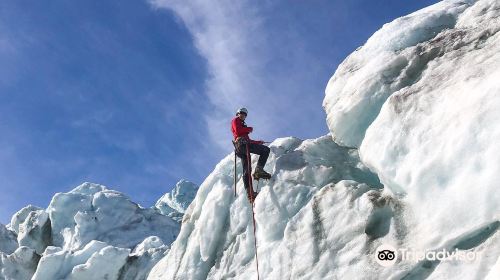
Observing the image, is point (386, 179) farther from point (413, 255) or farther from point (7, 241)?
point (7, 241)

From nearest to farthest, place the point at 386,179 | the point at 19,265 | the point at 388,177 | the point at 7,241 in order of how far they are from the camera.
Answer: the point at 388,177, the point at 386,179, the point at 19,265, the point at 7,241

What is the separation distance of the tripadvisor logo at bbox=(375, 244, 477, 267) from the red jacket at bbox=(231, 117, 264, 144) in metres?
4.97

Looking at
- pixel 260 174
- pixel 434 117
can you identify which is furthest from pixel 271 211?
pixel 434 117

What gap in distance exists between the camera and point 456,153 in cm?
877

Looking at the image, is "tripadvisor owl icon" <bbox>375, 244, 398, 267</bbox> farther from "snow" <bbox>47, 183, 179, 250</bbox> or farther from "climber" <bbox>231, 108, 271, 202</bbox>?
"snow" <bbox>47, 183, 179, 250</bbox>

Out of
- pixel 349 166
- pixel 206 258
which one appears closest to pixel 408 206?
pixel 349 166

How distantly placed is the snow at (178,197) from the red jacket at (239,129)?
56.9 m

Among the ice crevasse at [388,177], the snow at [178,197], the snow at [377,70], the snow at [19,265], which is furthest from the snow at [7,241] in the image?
the snow at [377,70]

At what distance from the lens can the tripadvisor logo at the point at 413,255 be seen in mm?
8531

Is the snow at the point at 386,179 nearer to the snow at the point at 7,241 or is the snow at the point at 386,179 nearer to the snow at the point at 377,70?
the snow at the point at 377,70

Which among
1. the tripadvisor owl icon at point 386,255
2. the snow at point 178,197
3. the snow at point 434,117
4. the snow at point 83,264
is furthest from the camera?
the snow at point 178,197

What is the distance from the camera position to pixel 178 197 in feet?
236

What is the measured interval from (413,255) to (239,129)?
19.6 ft

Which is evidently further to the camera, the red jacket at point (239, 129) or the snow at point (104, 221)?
the snow at point (104, 221)
